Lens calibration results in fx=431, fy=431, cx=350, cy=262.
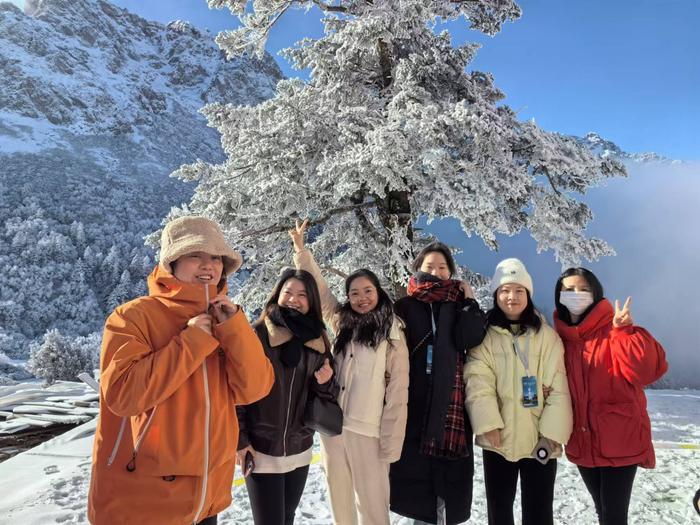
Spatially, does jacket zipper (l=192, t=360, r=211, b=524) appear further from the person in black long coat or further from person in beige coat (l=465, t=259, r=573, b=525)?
person in beige coat (l=465, t=259, r=573, b=525)

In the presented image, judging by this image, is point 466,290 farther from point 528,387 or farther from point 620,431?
point 620,431

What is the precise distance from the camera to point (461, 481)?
253 centimetres

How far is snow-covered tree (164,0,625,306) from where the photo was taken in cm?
568

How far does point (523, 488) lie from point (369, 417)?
3.21 ft

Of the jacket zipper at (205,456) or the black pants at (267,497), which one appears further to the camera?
the black pants at (267,497)

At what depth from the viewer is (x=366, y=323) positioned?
2.67m

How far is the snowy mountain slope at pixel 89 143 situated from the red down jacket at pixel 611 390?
2185 inches

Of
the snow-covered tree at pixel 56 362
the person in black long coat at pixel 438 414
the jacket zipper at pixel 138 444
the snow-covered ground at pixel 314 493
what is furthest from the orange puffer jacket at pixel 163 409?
the snow-covered tree at pixel 56 362

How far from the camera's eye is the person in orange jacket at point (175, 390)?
1474 millimetres

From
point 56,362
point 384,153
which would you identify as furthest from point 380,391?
point 56,362

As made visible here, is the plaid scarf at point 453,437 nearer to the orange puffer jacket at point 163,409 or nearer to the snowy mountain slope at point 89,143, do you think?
the orange puffer jacket at point 163,409

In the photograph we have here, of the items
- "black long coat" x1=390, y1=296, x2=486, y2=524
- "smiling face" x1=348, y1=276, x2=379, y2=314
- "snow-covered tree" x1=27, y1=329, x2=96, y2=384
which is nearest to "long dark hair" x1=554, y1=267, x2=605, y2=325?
"black long coat" x1=390, y1=296, x2=486, y2=524

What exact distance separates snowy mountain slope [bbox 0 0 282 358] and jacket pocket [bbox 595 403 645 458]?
5559 cm

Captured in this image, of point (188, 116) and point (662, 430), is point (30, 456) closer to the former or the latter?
point (662, 430)
